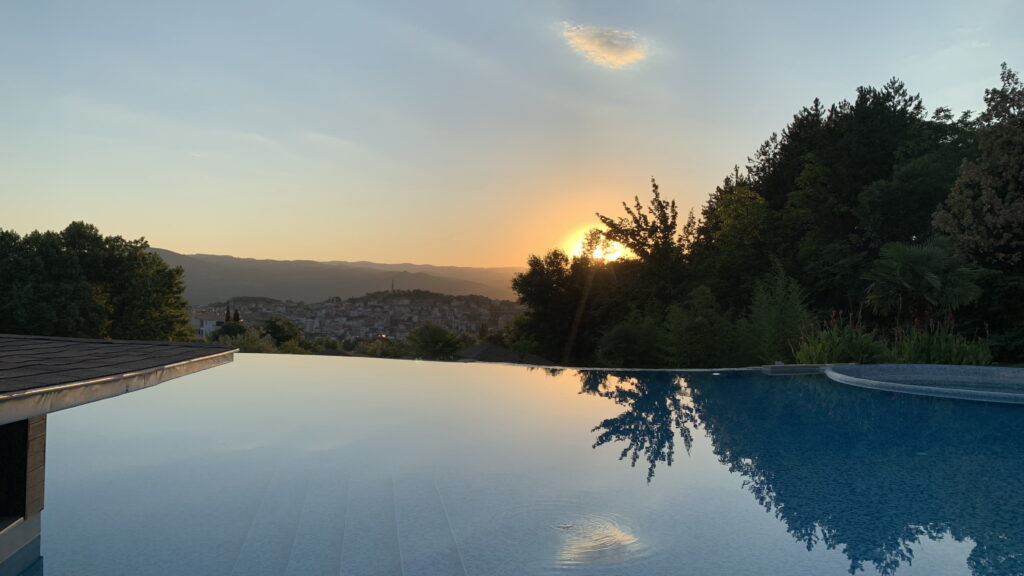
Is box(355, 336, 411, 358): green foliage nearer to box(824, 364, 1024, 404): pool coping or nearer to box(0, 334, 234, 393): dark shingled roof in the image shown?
box(824, 364, 1024, 404): pool coping

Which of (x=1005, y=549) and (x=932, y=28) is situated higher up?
(x=932, y=28)

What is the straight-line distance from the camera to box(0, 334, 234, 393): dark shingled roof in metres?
2.71

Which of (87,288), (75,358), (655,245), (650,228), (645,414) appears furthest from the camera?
(87,288)

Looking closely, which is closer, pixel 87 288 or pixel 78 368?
pixel 78 368

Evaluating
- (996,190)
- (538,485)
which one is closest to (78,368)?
(538,485)

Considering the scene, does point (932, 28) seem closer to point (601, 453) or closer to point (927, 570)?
point (601, 453)

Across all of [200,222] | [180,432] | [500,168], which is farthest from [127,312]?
[180,432]

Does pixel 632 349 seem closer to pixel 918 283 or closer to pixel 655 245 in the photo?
pixel 918 283

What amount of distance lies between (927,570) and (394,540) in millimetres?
3312

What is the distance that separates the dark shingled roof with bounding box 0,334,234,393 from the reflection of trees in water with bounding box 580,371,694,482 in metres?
4.09

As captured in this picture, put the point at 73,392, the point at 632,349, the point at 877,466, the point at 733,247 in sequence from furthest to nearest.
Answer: the point at 733,247 → the point at 632,349 → the point at 877,466 → the point at 73,392

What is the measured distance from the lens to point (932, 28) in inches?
559

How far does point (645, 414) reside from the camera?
29.7 ft

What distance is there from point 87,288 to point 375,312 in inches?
1272
